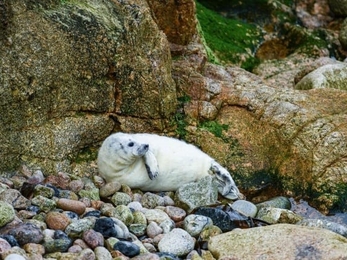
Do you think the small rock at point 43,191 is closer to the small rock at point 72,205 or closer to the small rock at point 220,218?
the small rock at point 72,205

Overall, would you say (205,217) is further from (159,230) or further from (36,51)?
(36,51)

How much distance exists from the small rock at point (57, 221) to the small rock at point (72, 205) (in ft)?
0.84

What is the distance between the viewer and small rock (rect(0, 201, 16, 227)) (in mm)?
4758

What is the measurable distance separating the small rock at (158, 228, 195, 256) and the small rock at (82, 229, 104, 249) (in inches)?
19.3

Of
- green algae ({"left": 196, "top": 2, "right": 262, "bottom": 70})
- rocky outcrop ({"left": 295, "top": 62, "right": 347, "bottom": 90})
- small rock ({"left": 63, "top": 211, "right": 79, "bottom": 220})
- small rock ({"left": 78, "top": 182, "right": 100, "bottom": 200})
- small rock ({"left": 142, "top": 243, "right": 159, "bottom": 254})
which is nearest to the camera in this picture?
small rock ({"left": 142, "top": 243, "right": 159, "bottom": 254})

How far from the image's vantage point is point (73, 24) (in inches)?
250

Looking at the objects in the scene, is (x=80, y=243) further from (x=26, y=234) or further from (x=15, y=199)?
(x=15, y=199)

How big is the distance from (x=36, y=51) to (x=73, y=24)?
1.55 ft

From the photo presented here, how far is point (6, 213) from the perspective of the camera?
4801mm

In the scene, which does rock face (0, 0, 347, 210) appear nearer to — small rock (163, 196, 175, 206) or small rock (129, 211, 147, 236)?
small rock (129, 211, 147, 236)

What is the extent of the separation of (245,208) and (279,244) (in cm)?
130

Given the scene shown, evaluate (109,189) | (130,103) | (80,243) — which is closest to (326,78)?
(130,103)

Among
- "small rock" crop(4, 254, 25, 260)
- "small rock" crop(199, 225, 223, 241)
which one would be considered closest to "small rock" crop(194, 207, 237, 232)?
"small rock" crop(199, 225, 223, 241)

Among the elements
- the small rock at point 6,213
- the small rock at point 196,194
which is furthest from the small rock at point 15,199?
the small rock at point 196,194
